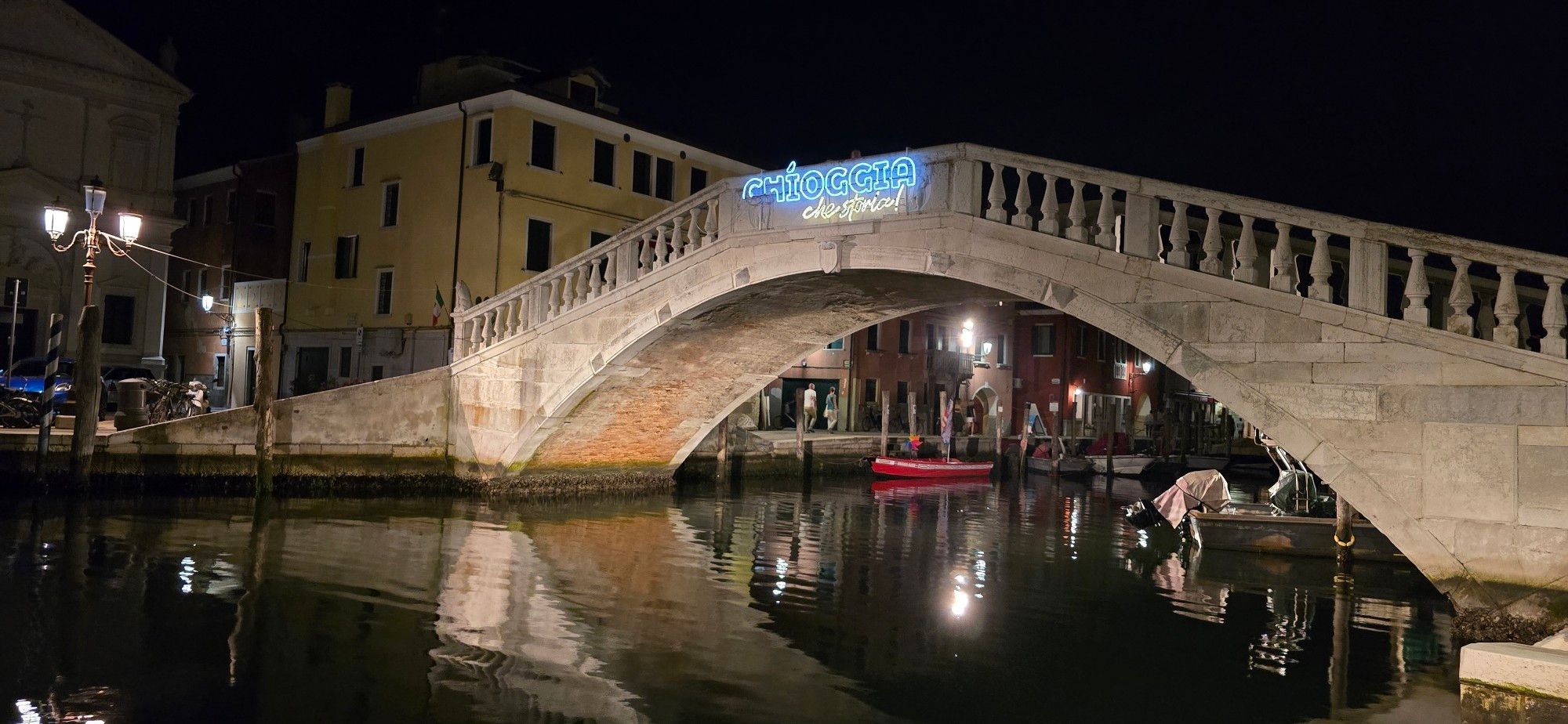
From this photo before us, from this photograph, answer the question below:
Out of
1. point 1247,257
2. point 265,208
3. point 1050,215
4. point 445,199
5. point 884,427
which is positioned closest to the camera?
point 1247,257

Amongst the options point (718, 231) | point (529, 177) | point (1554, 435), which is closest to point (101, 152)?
point (529, 177)

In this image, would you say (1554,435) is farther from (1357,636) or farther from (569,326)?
(569,326)

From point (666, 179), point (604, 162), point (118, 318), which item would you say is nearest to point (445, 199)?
point (604, 162)

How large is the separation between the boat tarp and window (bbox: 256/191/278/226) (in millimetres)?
21512

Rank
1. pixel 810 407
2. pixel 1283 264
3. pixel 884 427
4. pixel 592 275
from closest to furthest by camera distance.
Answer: pixel 1283 264 → pixel 592 275 → pixel 884 427 → pixel 810 407

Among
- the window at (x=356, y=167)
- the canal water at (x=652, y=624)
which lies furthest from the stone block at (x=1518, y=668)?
the window at (x=356, y=167)

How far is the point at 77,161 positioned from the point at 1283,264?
74.2 ft

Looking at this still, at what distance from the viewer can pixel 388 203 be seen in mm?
21875

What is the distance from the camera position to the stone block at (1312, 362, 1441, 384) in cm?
712

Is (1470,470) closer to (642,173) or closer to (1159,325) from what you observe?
(1159,325)

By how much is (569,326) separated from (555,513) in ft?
8.19

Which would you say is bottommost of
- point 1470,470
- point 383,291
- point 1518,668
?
point 1518,668

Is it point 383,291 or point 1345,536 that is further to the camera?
point 383,291

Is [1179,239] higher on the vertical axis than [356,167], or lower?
lower
